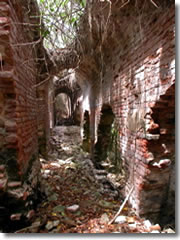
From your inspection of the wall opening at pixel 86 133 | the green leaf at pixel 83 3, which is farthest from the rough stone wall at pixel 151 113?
the wall opening at pixel 86 133

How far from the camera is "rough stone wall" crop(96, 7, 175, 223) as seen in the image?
5.86 feet

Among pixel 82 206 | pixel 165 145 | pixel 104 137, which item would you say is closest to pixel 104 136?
pixel 104 137

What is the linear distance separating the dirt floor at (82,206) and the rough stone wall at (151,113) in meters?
0.38

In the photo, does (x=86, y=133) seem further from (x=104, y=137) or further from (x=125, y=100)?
(x=125, y=100)

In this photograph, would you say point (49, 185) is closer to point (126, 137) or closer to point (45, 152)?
point (126, 137)

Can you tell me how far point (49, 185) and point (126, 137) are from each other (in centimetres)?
199

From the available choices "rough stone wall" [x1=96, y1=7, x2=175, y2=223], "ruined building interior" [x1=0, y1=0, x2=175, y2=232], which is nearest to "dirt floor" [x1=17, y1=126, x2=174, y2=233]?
"ruined building interior" [x1=0, y1=0, x2=175, y2=232]

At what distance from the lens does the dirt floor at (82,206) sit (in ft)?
6.23

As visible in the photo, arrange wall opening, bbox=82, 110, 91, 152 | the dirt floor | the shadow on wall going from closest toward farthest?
1. the dirt floor
2. the shadow on wall
3. wall opening, bbox=82, 110, 91, 152

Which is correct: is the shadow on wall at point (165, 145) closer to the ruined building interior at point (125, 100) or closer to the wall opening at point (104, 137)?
the ruined building interior at point (125, 100)

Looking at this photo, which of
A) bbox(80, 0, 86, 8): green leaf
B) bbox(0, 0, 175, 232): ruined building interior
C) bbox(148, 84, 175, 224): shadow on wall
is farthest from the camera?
bbox(80, 0, 86, 8): green leaf

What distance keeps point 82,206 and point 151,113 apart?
2000 millimetres

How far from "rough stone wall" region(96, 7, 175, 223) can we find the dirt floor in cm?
38

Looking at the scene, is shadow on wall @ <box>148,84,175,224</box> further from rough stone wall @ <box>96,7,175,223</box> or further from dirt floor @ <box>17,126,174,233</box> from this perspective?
dirt floor @ <box>17,126,174,233</box>
